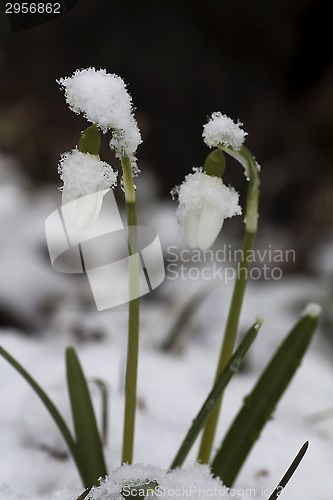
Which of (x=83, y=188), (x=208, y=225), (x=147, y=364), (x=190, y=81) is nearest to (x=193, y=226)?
(x=208, y=225)

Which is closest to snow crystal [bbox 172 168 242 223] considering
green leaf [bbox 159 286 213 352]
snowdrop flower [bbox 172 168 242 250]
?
snowdrop flower [bbox 172 168 242 250]

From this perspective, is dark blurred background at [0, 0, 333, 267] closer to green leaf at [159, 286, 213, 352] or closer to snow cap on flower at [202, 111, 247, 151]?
green leaf at [159, 286, 213, 352]

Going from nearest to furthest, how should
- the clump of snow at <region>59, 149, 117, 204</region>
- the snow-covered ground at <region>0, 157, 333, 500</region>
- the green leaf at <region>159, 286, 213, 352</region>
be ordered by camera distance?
1. the clump of snow at <region>59, 149, 117, 204</region>
2. the snow-covered ground at <region>0, 157, 333, 500</region>
3. the green leaf at <region>159, 286, 213, 352</region>

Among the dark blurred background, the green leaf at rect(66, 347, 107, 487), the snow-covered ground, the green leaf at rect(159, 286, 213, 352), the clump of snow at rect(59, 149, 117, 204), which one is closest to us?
the clump of snow at rect(59, 149, 117, 204)

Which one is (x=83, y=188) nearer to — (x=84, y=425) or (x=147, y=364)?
(x=84, y=425)

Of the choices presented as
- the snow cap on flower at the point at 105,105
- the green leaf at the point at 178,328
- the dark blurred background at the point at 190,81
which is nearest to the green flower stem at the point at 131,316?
the snow cap on flower at the point at 105,105

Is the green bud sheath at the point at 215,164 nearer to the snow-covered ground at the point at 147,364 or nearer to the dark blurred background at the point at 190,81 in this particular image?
the snow-covered ground at the point at 147,364
